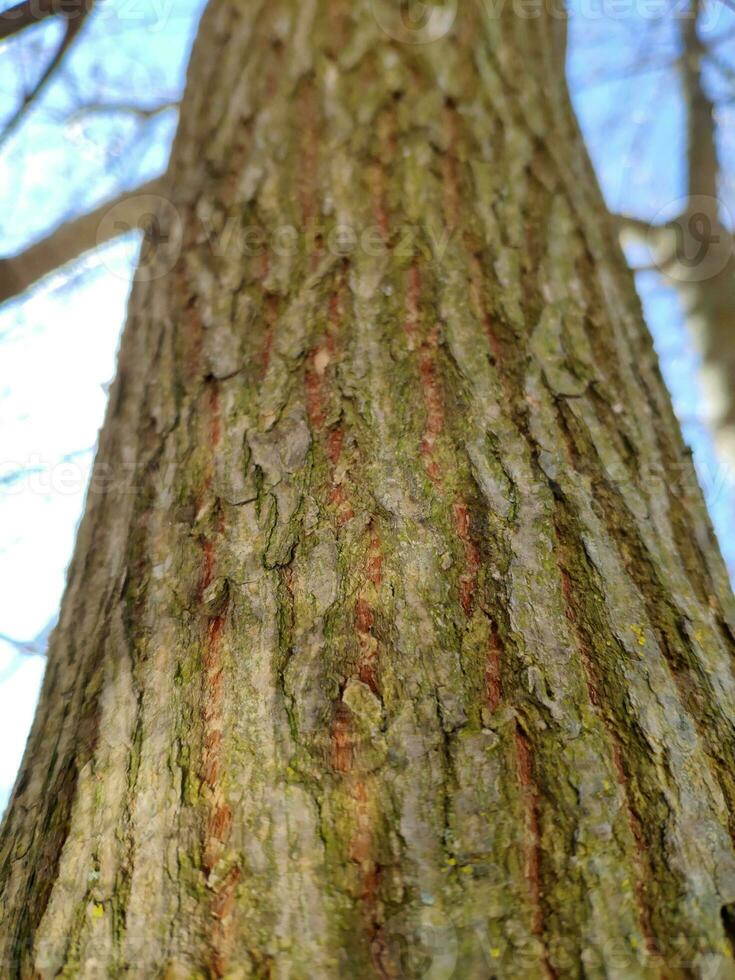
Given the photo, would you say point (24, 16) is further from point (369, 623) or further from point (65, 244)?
point (369, 623)

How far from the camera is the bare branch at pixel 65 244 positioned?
2422 millimetres

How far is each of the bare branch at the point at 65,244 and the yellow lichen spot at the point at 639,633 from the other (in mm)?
1962

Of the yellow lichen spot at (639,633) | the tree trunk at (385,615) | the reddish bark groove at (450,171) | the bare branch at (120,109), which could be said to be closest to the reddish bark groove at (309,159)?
the tree trunk at (385,615)

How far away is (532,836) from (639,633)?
1.01ft

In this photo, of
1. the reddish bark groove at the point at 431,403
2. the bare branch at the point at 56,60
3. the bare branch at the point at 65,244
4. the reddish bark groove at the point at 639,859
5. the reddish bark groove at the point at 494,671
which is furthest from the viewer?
the bare branch at the point at 65,244

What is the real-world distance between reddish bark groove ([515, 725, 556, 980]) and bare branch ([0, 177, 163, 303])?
6.71 feet

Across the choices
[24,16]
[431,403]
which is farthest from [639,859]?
[24,16]

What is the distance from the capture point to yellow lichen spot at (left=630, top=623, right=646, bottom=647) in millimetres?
979

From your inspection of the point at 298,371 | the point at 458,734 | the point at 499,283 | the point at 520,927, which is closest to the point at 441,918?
the point at 520,927

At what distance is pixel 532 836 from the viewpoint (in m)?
0.81

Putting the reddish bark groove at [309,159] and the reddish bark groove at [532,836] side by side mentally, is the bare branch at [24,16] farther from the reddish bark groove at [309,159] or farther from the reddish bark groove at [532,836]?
the reddish bark groove at [532,836]

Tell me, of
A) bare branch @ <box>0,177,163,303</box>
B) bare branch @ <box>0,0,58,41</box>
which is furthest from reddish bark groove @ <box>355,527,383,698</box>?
bare branch @ <box>0,177,163,303</box>

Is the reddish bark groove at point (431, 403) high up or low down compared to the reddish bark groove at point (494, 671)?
up

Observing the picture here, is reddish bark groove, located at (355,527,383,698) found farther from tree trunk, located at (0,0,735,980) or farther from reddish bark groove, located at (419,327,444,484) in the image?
reddish bark groove, located at (419,327,444,484)
